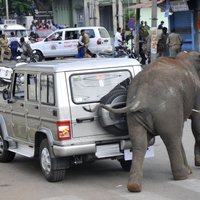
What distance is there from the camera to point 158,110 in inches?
285

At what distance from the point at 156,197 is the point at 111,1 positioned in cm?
4054

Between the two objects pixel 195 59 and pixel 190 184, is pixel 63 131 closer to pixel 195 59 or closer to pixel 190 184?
pixel 190 184

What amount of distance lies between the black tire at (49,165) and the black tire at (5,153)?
63.3 inches

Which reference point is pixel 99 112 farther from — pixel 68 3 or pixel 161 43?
pixel 68 3

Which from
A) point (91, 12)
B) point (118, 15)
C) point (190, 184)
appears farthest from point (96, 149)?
point (91, 12)

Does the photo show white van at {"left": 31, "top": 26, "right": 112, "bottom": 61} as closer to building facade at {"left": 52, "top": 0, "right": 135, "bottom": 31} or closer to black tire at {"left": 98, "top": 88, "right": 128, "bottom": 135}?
building facade at {"left": 52, "top": 0, "right": 135, "bottom": 31}

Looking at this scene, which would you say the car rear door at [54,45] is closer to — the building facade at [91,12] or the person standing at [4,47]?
the person standing at [4,47]

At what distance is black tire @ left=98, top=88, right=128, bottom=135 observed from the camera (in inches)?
300

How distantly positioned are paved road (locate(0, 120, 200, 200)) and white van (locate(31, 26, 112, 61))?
22.1m

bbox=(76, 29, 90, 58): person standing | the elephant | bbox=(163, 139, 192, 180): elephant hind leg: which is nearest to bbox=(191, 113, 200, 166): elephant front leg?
the elephant

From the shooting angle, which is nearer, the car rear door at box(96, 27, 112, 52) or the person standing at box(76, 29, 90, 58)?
the person standing at box(76, 29, 90, 58)

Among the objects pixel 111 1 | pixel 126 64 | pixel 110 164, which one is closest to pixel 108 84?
pixel 126 64

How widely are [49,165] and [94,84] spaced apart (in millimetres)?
1307

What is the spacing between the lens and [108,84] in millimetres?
8016
